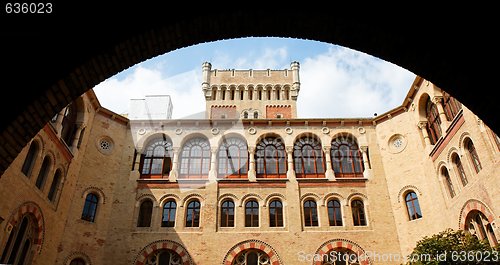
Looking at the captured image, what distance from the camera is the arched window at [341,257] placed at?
60.6 feet

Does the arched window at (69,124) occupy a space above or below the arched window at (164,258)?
above

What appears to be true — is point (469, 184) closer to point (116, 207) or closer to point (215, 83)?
point (116, 207)

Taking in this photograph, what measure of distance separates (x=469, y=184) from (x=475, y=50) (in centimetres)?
1303

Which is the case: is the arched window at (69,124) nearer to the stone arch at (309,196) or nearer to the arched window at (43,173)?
the arched window at (43,173)

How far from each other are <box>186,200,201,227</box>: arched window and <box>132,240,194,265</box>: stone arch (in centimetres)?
133

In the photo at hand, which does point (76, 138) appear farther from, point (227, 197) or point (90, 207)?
point (227, 197)

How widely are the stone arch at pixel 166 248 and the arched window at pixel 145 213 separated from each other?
1.30 meters

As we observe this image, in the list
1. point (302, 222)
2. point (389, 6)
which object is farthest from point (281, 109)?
point (389, 6)

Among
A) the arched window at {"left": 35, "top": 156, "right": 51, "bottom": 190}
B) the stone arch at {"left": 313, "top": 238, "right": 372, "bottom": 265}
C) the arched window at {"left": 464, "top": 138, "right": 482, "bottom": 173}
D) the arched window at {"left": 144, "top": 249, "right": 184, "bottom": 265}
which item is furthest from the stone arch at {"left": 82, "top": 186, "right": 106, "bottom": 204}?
the arched window at {"left": 464, "top": 138, "right": 482, "bottom": 173}

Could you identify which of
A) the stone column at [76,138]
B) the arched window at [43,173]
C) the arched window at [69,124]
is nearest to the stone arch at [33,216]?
the arched window at [43,173]

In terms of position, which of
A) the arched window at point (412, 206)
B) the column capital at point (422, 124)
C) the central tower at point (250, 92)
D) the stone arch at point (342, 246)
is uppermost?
the central tower at point (250, 92)

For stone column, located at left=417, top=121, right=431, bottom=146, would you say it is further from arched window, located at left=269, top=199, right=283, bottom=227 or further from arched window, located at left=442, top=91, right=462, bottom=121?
arched window, located at left=269, top=199, right=283, bottom=227

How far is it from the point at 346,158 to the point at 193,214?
9180mm

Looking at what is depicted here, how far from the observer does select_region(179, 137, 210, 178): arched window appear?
21.3 meters
